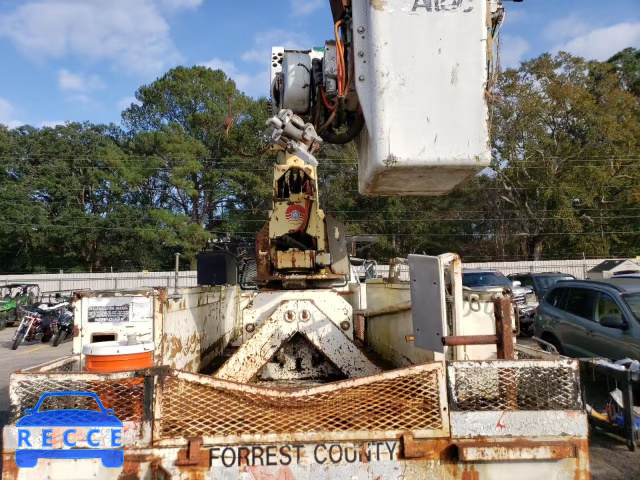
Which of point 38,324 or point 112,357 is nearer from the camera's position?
point 112,357

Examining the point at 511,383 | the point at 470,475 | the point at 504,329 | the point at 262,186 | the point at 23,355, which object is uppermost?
the point at 262,186

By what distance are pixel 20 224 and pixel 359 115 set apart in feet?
136

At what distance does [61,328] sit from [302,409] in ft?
42.4

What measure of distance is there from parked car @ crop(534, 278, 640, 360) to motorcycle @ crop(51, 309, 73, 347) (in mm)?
11285

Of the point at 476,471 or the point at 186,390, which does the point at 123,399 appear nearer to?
the point at 186,390

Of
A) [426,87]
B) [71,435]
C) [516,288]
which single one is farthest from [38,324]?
[426,87]

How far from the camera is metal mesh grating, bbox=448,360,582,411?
8.05 feet

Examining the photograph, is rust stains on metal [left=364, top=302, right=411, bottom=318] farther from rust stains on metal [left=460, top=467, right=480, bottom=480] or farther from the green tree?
the green tree

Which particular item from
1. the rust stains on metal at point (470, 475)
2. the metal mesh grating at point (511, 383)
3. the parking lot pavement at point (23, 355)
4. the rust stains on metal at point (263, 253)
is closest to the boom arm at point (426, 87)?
the metal mesh grating at point (511, 383)

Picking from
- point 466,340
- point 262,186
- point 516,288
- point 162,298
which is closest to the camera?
point 466,340

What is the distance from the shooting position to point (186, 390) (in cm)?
246

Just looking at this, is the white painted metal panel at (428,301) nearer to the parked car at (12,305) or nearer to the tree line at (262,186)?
the parked car at (12,305)

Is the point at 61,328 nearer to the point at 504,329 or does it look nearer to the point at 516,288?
the point at 516,288

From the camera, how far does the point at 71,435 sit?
231 centimetres
